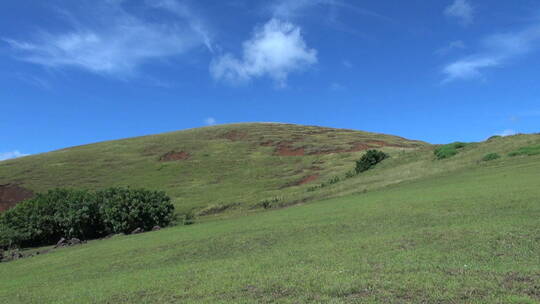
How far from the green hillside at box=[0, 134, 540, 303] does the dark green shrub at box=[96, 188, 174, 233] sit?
1483 centimetres

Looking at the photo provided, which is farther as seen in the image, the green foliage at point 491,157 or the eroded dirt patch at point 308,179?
the eroded dirt patch at point 308,179

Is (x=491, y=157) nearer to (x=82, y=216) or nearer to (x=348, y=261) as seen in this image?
(x=348, y=261)

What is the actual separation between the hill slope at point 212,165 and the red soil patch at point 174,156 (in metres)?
0.21

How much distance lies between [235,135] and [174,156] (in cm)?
2574

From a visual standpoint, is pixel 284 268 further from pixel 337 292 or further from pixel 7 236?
pixel 7 236

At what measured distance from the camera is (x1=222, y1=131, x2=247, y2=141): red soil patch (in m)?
109

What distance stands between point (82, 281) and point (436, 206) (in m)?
15.7

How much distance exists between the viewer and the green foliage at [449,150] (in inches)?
1747

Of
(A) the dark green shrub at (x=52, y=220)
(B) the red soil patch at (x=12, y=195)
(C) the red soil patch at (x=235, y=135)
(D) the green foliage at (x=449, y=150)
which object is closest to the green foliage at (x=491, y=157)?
(D) the green foliage at (x=449, y=150)

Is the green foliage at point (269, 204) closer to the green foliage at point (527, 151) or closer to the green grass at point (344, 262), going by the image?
the green grass at point (344, 262)

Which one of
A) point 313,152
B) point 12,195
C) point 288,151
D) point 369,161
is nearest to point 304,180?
point 369,161

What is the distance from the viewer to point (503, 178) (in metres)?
25.4

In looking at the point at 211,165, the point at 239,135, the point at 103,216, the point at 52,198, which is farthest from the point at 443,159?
the point at 239,135

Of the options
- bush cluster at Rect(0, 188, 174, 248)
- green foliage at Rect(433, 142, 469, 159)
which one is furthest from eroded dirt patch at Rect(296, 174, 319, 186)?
bush cluster at Rect(0, 188, 174, 248)
